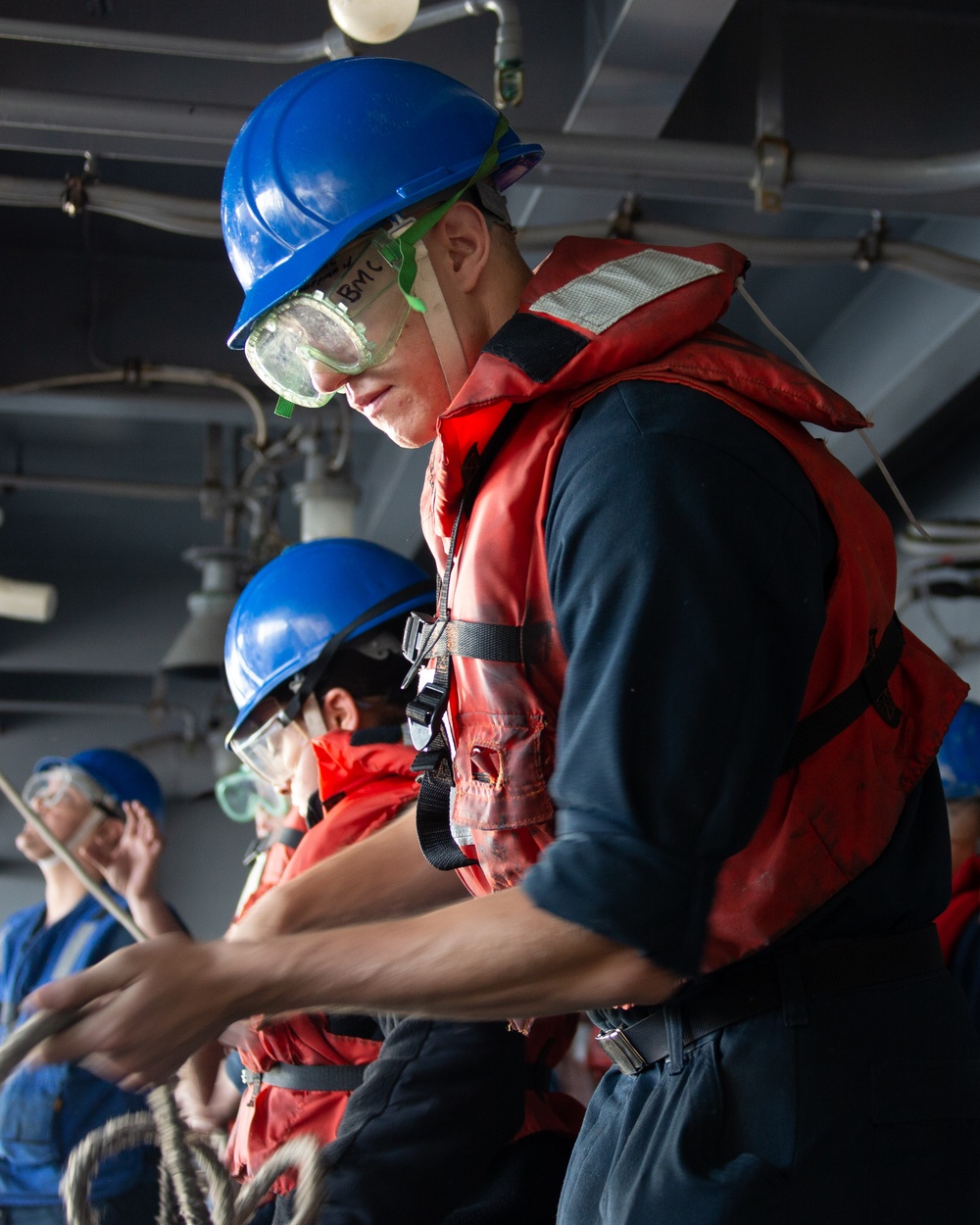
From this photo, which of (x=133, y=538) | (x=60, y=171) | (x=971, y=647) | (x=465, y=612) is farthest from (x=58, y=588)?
(x=465, y=612)

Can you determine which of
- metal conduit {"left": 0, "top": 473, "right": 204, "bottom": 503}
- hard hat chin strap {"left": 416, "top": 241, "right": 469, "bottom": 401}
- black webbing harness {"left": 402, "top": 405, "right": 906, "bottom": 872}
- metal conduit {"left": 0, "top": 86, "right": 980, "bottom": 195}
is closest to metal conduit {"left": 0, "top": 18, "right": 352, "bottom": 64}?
metal conduit {"left": 0, "top": 86, "right": 980, "bottom": 195}

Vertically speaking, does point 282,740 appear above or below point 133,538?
above

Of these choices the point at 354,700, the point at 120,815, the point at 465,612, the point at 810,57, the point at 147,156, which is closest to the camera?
the point at 465,612

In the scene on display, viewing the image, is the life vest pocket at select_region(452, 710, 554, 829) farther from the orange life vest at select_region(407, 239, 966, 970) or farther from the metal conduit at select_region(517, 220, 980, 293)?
the metal conduit at select_region(517, 220, 980, 293)

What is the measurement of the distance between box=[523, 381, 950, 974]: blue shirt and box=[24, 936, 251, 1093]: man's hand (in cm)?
25

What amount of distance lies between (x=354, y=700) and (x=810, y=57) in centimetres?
225

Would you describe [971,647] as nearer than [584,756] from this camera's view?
No

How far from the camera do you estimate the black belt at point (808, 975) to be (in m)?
1.17

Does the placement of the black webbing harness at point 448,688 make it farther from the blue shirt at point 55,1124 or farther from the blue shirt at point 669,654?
the blue shirt at point 55,1124

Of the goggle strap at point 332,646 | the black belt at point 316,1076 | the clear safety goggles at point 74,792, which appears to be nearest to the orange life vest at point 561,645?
the black belt at point 316,1076

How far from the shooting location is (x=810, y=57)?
12.1 feet

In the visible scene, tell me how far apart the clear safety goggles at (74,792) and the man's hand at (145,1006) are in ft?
12.9

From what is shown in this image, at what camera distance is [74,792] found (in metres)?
4.78

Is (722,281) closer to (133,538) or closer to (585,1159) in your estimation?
(585,1159)
